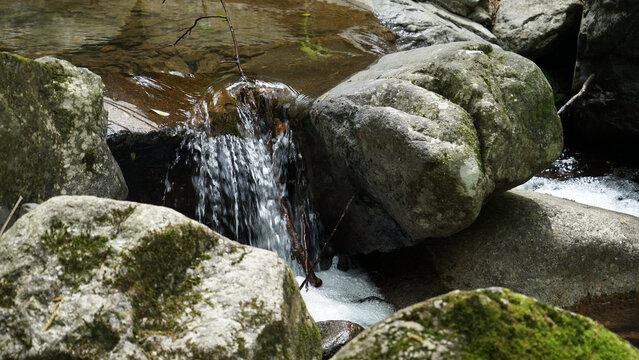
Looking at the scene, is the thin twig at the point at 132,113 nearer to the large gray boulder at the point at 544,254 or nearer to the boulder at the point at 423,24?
the large gray boulder at the point at 544,254

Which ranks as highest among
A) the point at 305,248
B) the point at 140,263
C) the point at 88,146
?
the point at 140,263

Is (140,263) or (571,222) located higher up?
(140,263)

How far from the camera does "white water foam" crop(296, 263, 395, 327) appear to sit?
4.60 metres

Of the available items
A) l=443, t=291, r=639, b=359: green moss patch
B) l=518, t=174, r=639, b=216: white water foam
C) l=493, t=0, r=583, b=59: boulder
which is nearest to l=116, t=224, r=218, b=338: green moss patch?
l=443, t=291, r=639, b=359: green moss patch

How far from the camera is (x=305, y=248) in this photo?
4.95m

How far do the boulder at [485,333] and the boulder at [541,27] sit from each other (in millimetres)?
7427

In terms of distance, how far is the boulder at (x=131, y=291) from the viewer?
2072mm

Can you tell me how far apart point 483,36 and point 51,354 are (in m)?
8.02

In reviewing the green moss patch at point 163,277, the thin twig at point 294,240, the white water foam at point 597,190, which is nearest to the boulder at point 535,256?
the thin twig at point 294,240

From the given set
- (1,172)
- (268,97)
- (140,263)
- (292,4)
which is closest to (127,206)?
(140,263)

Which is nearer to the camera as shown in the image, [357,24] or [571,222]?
[571,222]

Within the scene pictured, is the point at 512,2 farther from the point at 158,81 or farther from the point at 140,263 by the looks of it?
the point at 140,263

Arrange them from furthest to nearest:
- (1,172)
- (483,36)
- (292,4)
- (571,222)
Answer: (292,4), (483,36), (571,222), (1,172)

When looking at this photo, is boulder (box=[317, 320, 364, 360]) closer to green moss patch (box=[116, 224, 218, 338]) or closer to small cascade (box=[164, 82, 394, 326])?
small cascade (box=[164, 82, 394, 326])
